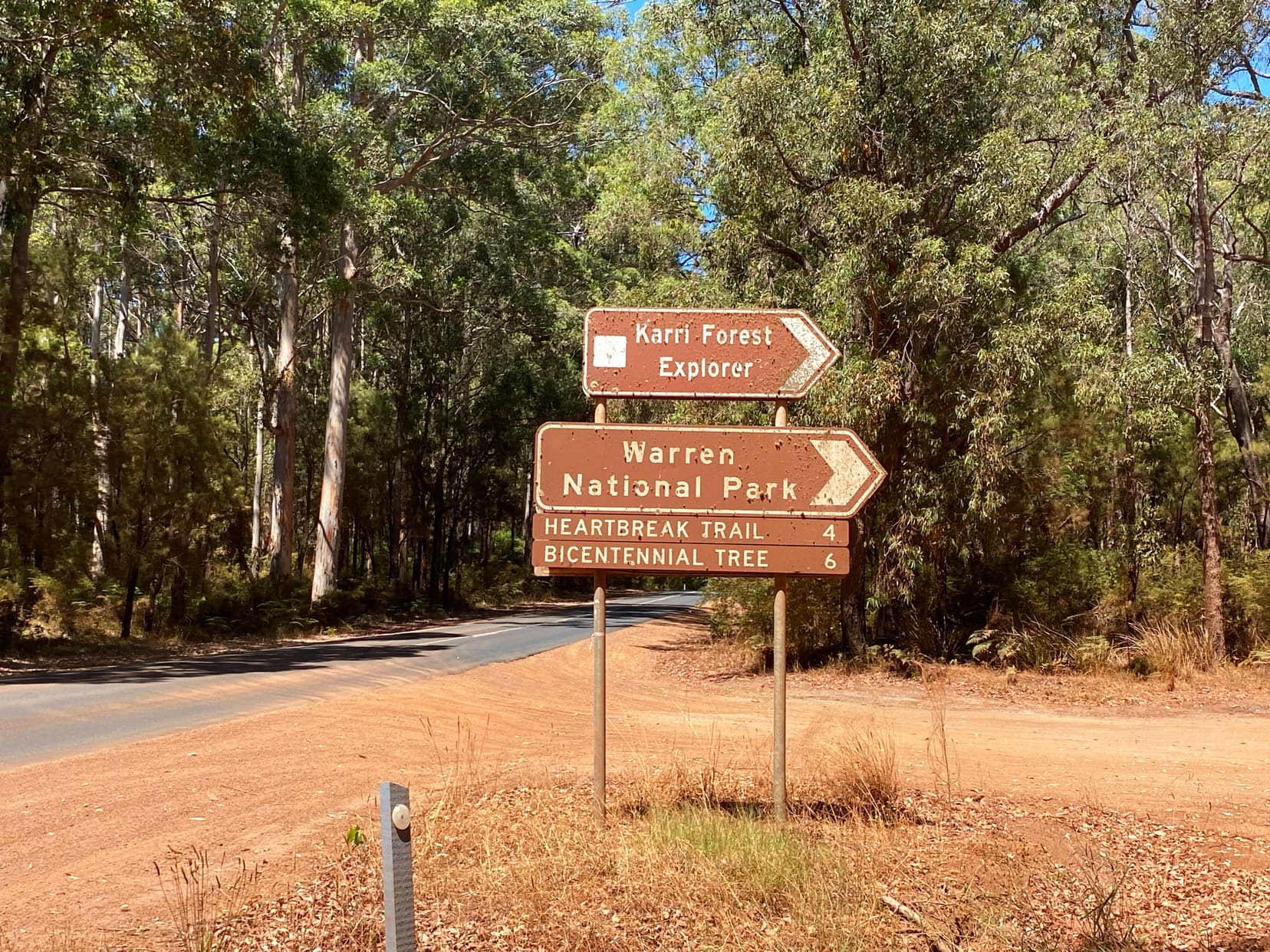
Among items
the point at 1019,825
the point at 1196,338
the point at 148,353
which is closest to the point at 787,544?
the point at 1019,825

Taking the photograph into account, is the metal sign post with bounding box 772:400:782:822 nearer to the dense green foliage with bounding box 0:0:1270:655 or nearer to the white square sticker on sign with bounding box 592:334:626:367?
the white square sticker on sign with bounding box 592:334:626:367

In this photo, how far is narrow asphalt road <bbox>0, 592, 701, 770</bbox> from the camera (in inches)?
385

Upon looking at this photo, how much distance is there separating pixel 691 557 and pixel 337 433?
73.3 ft

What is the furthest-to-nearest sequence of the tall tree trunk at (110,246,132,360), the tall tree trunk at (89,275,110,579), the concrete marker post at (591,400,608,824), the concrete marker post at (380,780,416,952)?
1. the tall tree trunk at (110,246,132,360)
2. the tall tree trunk at (89,275,110,579)
3. the concrete marker post at (591,400,608,824)
4. the concrete marker post at (380,780,416,952)

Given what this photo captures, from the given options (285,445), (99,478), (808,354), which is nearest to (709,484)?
(808,354)

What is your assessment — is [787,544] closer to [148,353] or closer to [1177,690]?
[1177,690]

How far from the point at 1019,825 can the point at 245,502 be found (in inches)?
785

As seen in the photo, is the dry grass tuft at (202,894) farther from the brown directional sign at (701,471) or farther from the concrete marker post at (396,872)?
the brown directional sign at (701,471)

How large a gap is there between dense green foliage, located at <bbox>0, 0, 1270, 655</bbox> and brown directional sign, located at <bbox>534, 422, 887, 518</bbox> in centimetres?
836

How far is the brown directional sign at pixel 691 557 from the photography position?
662 centimetres

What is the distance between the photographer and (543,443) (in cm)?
673

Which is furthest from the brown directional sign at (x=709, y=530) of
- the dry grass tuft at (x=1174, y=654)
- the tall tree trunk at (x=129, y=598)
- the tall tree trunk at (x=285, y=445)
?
the tall tree trunk at (x=285, y=445)

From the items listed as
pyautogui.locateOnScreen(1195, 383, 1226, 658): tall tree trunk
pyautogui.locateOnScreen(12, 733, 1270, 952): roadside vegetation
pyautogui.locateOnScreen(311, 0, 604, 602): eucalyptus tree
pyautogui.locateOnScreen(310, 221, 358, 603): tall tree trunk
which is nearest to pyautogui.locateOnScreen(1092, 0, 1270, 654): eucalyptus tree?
pyautogui.locateOnScreen(1195, 383, 1226, 658): tall tree trunk

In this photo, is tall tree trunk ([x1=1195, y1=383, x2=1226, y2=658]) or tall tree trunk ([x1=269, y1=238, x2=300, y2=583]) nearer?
tall tree trunk ([x1=1195, y1=383, x2=1226, y2=658])
